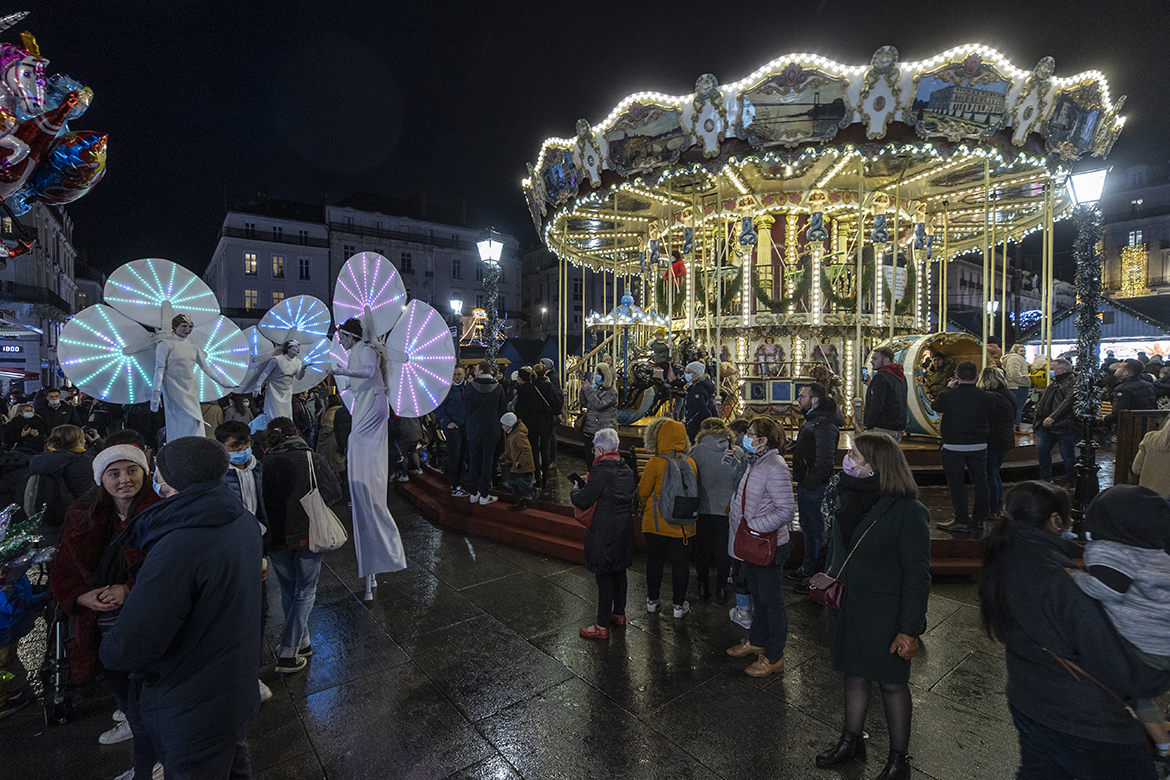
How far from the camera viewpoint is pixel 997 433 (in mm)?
6289

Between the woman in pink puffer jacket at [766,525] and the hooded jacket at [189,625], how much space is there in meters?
3.02

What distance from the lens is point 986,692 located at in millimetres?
3551

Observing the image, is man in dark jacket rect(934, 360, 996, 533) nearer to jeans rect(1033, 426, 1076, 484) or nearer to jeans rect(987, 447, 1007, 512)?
jeans rect(987, 447, 1007, 512)

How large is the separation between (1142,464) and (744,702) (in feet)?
12.4

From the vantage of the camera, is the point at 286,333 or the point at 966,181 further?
the point at 966,181

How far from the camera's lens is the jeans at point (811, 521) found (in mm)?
5098

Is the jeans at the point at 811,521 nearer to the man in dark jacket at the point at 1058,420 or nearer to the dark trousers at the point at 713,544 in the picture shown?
the dark trousers at the point at 713,544

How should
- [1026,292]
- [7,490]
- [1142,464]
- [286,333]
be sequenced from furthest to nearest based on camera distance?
1. [1026,292]
2. [7,490]
3. [286,333]
4. [1142,464]

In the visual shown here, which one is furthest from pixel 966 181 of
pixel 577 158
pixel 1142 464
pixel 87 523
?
pixel 87 523

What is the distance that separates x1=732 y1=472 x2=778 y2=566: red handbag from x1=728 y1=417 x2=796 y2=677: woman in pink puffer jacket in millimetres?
45

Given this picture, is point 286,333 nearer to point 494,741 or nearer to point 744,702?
point 494,741

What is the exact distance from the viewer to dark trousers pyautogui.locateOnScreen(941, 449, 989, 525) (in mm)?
5918

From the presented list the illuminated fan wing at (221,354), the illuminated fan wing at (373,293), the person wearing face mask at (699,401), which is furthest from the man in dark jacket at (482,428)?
the illuminated fan wing at (221,354)

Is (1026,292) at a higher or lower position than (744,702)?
higher
